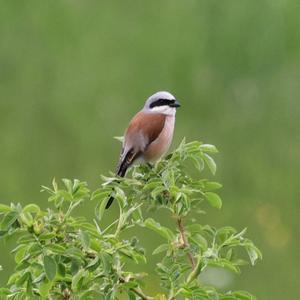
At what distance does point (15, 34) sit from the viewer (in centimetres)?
928

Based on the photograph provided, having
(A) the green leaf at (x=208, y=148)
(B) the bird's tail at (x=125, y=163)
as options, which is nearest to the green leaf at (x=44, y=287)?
(A) the green leaf at (x=208, y=148)

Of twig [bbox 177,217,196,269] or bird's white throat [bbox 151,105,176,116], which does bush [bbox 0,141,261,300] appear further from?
bird's white throat [bbox 151,105,176,116]

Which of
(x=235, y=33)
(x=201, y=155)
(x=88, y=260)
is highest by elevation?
(x=235, y=33)

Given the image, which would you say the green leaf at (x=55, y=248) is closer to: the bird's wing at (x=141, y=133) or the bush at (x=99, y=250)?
the bush at (x=99, y=250)

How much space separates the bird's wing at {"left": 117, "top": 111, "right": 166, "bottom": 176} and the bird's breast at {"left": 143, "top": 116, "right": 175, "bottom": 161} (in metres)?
0.02

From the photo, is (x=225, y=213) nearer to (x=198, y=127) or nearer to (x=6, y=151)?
(x=198, y=127)

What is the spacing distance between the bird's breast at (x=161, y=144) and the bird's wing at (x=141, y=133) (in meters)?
0.02

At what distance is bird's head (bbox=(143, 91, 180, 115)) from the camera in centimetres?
518

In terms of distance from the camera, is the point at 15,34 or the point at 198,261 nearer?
the point at 198,261

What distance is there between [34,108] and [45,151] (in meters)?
0.64

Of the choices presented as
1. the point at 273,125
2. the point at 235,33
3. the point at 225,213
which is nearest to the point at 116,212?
the point at 225,213

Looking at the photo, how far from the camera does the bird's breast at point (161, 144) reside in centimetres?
497

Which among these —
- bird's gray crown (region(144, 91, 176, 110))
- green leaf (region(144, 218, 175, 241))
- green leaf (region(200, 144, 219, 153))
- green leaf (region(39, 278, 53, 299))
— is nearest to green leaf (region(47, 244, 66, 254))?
green leaf (region(39, 278, 53, 299))

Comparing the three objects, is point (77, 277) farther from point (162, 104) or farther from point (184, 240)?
point (162, 104)
